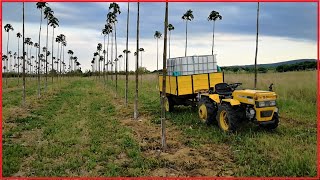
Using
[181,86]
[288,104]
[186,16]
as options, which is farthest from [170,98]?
[186,16]

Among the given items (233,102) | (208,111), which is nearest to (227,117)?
(233,102)

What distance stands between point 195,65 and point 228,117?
15.6ft

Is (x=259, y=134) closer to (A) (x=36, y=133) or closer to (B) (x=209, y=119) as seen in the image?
(B) (x=209, y=119)

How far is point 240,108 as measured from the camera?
36.8 ft

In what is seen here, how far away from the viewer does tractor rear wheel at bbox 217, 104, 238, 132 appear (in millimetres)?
10828

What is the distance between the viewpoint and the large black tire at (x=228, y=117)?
1084 centimetres

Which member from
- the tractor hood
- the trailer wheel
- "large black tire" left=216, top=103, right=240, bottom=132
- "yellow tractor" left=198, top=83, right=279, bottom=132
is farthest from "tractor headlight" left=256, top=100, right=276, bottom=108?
the trailer wheel

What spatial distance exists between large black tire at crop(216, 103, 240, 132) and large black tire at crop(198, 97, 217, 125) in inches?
30.8

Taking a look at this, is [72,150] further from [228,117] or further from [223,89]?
[223,89]

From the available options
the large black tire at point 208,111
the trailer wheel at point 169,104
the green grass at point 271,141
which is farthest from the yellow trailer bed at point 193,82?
the large black tire at point 208,111

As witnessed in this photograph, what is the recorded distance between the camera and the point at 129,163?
327 inches

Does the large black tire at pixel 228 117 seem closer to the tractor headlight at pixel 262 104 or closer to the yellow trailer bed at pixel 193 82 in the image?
Answer: the tractor headlight at pixel 262 104

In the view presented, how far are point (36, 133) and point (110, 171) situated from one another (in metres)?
5.84

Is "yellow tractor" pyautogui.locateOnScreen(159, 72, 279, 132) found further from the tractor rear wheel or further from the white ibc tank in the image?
the white ibc tank
